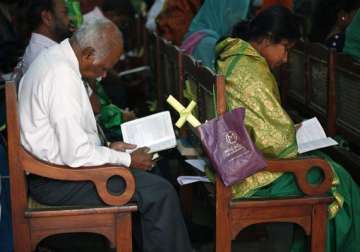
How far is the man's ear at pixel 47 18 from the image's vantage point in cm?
396

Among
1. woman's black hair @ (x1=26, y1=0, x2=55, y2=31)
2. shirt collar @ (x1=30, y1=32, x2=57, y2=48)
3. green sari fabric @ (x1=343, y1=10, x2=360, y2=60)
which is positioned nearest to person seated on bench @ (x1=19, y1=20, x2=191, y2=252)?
shirt collar @ (x1=30, y1=32, x2=57, y2=48)

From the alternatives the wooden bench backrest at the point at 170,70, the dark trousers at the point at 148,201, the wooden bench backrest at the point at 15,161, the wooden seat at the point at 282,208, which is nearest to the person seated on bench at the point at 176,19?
the wooden bench backrest at the point at 170,70

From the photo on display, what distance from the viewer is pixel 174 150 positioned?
13.8 feet

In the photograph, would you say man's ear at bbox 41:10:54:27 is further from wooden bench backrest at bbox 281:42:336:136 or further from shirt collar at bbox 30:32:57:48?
wooden bench backrest at bbox 281:42:336:136

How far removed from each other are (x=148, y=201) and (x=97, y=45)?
0.69 metres

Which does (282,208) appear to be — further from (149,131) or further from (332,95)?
(332,95)

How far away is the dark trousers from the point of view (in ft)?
9.63

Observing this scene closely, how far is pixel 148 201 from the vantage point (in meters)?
2.93

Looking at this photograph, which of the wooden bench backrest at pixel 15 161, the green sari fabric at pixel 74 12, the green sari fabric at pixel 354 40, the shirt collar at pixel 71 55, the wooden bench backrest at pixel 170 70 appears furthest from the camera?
the green sari fabric at pixel 74 12

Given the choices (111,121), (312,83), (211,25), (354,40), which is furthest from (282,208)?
(211,25)

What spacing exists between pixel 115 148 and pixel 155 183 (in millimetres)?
256

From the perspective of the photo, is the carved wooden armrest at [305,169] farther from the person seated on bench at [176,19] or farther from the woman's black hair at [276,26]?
the person seated on bench at [176,19]

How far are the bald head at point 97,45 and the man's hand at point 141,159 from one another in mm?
395

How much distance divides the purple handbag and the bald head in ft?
1.65
